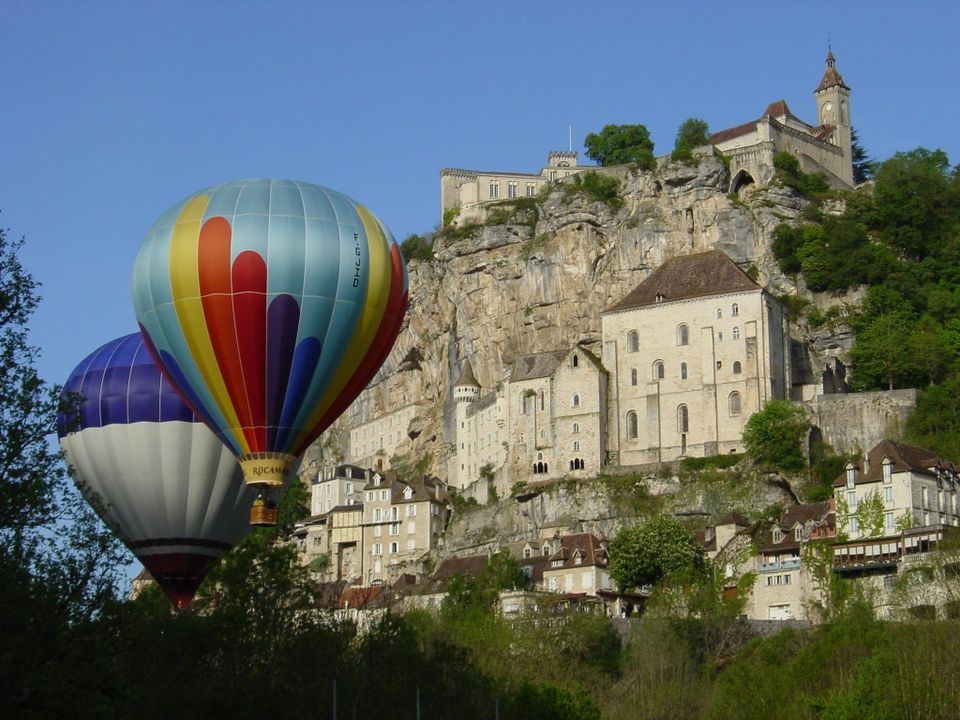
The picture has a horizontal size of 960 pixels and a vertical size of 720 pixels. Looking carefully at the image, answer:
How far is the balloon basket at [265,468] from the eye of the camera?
36094 mm

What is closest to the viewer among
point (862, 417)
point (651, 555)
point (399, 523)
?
point (651, 555)

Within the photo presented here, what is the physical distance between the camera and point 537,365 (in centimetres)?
8644

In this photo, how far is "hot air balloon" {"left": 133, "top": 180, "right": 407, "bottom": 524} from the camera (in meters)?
36.3

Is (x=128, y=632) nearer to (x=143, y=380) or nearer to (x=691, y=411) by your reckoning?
(x=143, y=380)

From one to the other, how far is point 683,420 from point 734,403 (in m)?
2.59

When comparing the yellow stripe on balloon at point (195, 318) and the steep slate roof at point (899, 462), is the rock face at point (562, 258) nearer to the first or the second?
the steep slate roof at point (899, 462)

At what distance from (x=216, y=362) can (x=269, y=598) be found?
8.16m

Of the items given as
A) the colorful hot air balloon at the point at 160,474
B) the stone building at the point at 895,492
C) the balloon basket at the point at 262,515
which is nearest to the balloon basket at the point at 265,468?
the balloon basket at the point at 262,515

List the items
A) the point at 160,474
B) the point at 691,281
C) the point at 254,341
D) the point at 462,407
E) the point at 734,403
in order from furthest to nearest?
the point at 462,407 < the point at 691,281 < the point at 734,403 < the point at 160,474 < the point at 254,341

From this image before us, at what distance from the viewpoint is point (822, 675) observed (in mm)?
51000

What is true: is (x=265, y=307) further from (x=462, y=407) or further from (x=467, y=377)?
(x=467, y=377)

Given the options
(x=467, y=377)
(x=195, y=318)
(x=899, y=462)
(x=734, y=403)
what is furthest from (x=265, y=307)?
(x=467, y=377)

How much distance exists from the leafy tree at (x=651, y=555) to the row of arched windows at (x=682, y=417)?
9102mm

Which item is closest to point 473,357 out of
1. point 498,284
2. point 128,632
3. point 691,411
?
point 498,284
